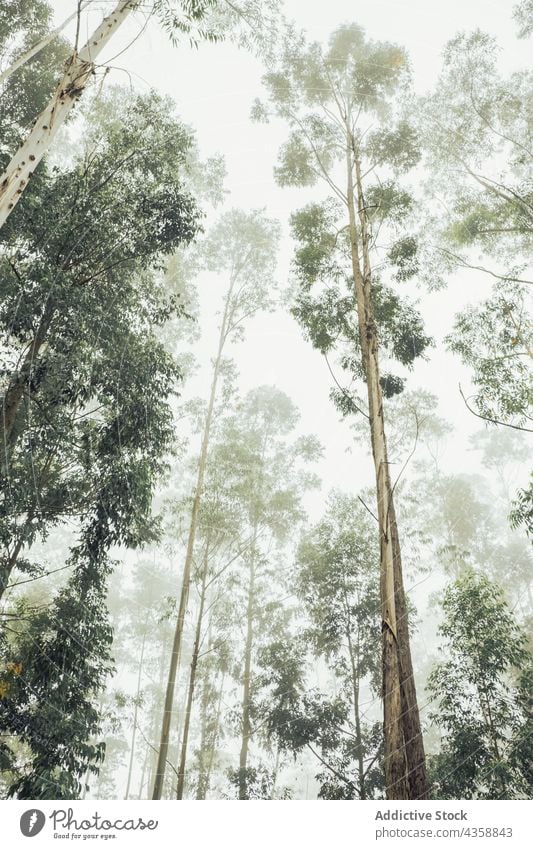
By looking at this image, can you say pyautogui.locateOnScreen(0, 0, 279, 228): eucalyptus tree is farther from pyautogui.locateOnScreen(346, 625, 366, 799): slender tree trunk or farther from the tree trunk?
pyautogui.locateOnScreen(346, 625, 366, 799): slender tree trunk

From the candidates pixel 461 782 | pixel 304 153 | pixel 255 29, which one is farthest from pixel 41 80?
pixel 461 782

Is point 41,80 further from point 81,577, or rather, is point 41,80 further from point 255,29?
point 81,577

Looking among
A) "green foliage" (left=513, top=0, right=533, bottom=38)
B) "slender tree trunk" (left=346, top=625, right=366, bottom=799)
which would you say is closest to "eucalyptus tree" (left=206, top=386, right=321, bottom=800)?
"slender tree trunk" (left=346, top=625, right=366, bottom=799)

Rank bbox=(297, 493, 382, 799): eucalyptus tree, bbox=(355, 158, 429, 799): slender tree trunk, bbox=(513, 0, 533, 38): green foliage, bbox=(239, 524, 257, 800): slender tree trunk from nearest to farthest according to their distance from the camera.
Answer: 1. bbox=(355, 158, 429, 799): slender tree trunk
2. bbox=(297, 493, 382, 799): eucalyptus tree
3. bbox=(239, 524, 257, 800): slender tree trunk
4. bbox=(513, 0, 533, 38): green foliage

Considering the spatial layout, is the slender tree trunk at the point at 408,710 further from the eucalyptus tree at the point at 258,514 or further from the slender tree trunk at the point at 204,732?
the slender tree trunk at the point at 204,732

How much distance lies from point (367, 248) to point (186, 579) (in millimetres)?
5281

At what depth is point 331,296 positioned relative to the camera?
21.2 feet

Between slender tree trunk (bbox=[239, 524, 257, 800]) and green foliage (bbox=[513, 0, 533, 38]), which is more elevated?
green foliage (bbox=[513, 0, 533, 38])

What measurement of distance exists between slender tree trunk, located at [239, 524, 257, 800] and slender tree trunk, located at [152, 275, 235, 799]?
1669mm

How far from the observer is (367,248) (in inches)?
221

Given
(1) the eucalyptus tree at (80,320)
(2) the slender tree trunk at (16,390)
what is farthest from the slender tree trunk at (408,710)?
(2) the slender tree trunk at (16,390)

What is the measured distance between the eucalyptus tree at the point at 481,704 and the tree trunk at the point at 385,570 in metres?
3.03

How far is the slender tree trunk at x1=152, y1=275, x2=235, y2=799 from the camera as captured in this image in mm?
5533
